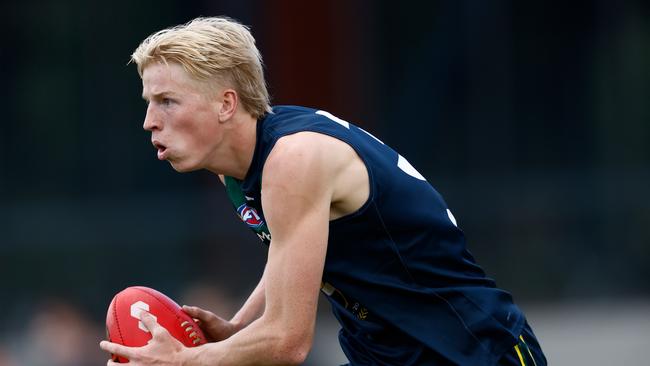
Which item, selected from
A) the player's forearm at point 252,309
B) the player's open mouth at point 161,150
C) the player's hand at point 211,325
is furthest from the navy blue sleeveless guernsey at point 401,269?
the player's forearm at point 252,309

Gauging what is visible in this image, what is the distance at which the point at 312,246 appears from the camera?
4219 millimetres

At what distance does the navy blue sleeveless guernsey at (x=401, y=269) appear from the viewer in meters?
4.46

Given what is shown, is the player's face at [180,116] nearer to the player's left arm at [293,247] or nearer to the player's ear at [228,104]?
the player's ear at [228,104]

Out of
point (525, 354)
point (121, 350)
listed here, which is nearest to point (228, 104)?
point (121, 350)

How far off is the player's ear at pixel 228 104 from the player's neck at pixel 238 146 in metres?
0.03


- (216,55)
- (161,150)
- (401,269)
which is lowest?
(401,269)

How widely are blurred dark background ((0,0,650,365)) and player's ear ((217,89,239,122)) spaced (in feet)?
28.8

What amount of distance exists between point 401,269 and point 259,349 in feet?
2.02

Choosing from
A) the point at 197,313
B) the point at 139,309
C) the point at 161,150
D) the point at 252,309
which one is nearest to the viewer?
the point at 161,150

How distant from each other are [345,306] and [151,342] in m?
0.75

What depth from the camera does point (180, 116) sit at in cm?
452

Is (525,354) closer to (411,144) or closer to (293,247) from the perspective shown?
(293,247)

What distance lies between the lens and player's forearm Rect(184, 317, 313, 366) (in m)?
4.26

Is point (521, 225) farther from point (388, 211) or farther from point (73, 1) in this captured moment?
point (388, 211)
